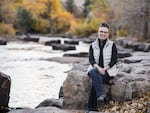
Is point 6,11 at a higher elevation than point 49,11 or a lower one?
lower

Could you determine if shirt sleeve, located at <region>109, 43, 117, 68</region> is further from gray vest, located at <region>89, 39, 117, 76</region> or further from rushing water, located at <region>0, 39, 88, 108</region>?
rushing water, located at <region>0, 39, 88, 108</region>

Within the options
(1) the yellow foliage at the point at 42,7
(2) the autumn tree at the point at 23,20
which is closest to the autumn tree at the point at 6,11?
(2) the autumn tree at the point at 23,20

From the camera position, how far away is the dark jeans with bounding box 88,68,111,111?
29.3 ft

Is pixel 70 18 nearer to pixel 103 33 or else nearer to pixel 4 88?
pixel 4 88

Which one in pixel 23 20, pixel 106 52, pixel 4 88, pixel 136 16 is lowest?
pixel 4 88

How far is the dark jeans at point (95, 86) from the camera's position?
29.3ft

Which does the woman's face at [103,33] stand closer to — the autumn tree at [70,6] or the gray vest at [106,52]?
the gray vest at [106,52]

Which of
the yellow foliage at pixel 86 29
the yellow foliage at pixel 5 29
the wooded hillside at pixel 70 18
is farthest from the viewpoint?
the yellow foliage at pixel 86 29

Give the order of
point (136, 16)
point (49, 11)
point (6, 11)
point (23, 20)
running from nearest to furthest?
1. point (136, 16)
2. point (6, 11)
3. point (23, 20)
4. point (49, 11)

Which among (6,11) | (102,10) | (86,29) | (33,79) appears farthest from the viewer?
(86,29)

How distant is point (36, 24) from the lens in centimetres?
6875

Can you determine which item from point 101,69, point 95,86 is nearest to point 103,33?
point 101,69

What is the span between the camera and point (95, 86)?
352 inches

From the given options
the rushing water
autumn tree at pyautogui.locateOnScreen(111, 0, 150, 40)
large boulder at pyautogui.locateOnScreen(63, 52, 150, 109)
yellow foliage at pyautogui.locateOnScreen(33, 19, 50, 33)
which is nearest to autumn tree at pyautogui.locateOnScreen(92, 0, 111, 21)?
autumn tree at pyautogui.locateOnScreen(111, 0, 150, 40)
